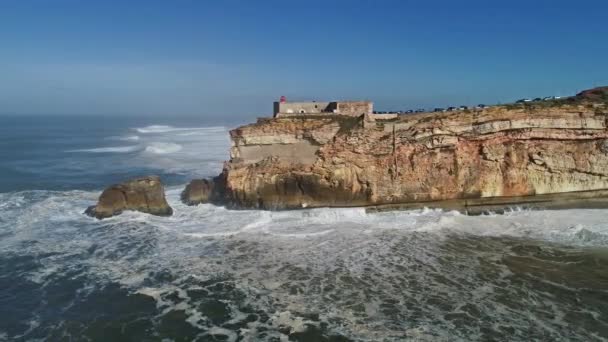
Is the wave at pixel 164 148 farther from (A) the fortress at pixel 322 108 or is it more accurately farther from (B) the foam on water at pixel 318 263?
(B) the foam on water at pixel 318 263

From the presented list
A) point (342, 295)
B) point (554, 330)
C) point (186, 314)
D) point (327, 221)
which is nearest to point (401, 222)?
point (327, 221)

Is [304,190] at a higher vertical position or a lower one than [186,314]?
higher

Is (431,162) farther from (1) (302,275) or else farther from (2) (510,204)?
(1) (302,275)

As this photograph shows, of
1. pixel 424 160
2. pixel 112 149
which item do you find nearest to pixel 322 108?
pixel 424 160

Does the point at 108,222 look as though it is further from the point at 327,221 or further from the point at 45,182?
the point at 45,182

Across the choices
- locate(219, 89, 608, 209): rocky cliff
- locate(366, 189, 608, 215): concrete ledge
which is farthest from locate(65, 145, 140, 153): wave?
locate(366, 189, 608, 215): concrete ledge
